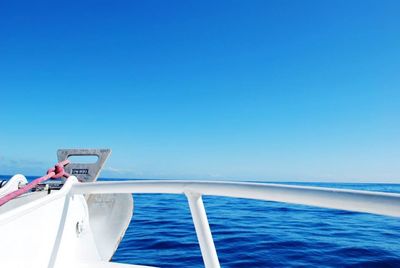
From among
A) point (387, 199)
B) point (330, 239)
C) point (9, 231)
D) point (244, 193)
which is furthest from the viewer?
point (330, 239)

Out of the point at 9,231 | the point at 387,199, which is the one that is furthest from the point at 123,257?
the point at 387,199

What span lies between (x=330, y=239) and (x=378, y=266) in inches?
74.1

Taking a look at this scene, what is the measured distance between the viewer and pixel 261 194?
1.12 metres

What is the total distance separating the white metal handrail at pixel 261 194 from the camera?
784 millimetres

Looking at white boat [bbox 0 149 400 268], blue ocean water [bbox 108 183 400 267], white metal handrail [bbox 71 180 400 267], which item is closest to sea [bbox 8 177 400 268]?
blue ocean water [bbox 108 183 400 267]

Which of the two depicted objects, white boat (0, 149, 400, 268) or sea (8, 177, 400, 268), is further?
sea (8, 177, 400, 268)

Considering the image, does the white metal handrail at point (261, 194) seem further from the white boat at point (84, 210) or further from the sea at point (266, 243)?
the sea at point (266, 243)

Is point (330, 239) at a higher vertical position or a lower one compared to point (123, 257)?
higher

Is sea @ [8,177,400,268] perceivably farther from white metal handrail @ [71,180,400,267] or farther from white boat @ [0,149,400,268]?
white metal handrail @ [71,180,400,267]

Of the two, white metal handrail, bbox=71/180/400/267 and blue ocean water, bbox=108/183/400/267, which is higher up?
blue ocean water, bbox=108/183/400/267

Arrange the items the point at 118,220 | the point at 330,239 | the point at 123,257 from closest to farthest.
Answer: the point at 118,220 < the point at 123,257 < the point at 330,239

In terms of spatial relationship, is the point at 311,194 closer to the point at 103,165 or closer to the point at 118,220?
the point at 118,220

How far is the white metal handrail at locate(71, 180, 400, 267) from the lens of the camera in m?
0.78

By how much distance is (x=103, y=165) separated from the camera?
4.47 m
